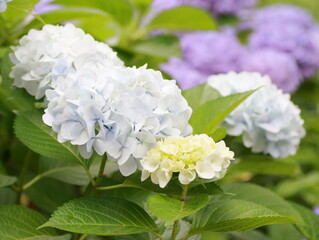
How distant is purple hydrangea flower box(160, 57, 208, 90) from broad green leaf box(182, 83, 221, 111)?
1.86ft

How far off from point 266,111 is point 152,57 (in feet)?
1.53

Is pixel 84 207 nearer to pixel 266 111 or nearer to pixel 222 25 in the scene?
pixel 266 111

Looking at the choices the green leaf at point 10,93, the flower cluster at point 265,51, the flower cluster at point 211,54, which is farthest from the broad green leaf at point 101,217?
the flower cluster at point 211,54

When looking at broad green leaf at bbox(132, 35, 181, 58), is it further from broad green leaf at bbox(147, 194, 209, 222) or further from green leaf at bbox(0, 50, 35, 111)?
broad green leaf at bbox(147, 194, 209, 222)

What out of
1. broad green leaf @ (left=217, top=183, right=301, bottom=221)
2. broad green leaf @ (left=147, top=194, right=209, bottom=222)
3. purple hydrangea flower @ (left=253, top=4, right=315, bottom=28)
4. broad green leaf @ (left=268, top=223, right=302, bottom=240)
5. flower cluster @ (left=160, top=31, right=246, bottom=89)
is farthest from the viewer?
purple hydrangea flower @ (left=253, top=4, right=315, bottom=28)

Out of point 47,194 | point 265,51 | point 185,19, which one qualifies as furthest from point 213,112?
point 265,51

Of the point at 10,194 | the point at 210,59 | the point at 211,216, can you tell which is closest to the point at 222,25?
the point at 210,59

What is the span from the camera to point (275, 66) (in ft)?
6.20

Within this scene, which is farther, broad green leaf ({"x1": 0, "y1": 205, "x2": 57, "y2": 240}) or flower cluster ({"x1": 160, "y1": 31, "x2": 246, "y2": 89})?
flower cluster ({"x1": 160, "y1": 31, "x2": 246, "y2": 89})

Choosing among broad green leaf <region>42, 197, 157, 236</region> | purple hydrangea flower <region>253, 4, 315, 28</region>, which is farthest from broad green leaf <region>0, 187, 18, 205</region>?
purple hydrangea flower <region>253, 4, 315, 28</region>

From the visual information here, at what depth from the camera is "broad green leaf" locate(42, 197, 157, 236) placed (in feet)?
2.32

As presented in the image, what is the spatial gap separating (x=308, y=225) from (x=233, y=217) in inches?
12.0

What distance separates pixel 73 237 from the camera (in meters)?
0.91

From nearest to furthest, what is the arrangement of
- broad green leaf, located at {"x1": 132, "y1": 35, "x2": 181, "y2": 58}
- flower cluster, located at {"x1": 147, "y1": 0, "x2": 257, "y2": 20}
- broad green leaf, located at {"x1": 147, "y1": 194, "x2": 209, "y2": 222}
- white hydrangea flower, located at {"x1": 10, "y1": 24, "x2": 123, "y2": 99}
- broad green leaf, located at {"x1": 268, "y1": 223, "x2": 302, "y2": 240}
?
broad green leaf, located at {"x1": 147, "y1": 194, "x2": 209, "y2": 222} < white hydrangea flower, located at {"x1": 10, "y1": 24, "x2": 123, "y2": 99} < broad green leaf, located at {"x1": 268, "y1": 223, "x2": 302, "y2": 240} < broad green leaf, located at {"x1": 132, "y1": 35, "x2": 181, "y2": 58} < flower cluster, located at {"x1": 147, "y1": 0, "x2": 257, "y2": 20}
